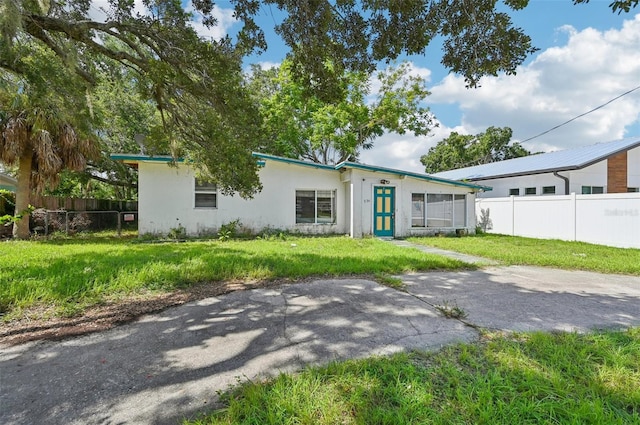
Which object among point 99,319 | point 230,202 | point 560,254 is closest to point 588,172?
point 560,254

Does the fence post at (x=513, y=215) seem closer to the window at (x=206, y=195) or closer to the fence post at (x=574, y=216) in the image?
the fence post at (x=574, y=216)

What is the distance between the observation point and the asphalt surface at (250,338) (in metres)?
2.28

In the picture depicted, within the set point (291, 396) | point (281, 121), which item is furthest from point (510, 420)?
point (281, 121)

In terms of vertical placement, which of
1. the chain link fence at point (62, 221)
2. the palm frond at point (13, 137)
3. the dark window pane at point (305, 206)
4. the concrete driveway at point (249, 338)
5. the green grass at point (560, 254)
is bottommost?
the concrete driveway at point (249, 338)

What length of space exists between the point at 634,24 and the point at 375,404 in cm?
967

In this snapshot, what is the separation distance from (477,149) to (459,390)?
41.2m

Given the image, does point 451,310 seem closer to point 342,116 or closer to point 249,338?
point 249,338

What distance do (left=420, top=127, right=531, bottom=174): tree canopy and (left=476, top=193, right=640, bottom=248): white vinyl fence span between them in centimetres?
2688

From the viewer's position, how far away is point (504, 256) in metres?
7.96

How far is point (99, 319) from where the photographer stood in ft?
12.6

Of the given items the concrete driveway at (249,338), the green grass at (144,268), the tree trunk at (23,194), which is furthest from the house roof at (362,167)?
the tree trunk at (23,194)

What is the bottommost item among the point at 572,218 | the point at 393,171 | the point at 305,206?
the point at 572,218

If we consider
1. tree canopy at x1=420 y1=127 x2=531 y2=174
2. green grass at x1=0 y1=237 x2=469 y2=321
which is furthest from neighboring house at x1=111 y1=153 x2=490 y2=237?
tree canopy at x1=420 y1=127 x2=531 y2=174

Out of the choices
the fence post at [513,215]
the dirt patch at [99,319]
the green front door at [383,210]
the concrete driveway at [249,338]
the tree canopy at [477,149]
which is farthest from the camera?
the tree canopy at [477,149]
